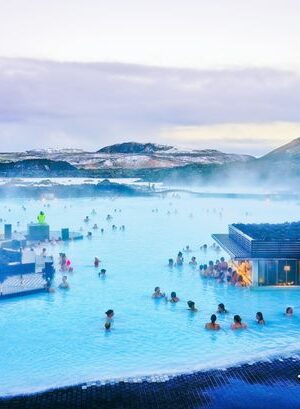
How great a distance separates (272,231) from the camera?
23.9 metres

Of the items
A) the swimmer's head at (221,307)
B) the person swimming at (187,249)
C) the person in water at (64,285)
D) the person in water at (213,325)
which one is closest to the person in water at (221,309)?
the swimmer's head at (221,307)

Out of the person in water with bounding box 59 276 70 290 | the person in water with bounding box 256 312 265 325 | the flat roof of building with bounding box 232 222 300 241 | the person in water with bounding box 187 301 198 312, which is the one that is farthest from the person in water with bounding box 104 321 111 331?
the flat roof of building with bounding box 232 222 300 241

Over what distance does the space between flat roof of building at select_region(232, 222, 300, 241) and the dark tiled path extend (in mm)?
8922

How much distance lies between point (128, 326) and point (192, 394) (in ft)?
20.0

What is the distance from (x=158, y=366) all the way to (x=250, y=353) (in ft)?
8.90

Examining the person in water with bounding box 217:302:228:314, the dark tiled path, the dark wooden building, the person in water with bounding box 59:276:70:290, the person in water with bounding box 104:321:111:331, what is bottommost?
the dark tiled path

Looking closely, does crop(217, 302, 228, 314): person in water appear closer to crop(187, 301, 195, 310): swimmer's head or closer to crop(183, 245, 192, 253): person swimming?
crop(187, 301, 195, 310): swimmer's head

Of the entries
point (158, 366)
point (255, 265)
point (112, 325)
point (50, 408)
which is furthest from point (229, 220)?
point (50, 408)

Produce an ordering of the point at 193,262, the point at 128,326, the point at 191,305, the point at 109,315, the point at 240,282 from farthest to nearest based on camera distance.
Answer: the point at 193,262 < the point at 240,282 < the point at 191,305 < the point at 109,315 < the point at 128,326

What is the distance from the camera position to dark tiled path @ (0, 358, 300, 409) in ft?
36.6

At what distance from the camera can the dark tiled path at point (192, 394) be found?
36.6ft

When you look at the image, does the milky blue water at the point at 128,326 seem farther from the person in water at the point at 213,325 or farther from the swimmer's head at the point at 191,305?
the swimmer's head at the point at 191,305

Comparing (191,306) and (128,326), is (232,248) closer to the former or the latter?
(191,306)

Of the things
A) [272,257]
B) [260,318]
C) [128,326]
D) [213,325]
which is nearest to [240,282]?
[272,257]
